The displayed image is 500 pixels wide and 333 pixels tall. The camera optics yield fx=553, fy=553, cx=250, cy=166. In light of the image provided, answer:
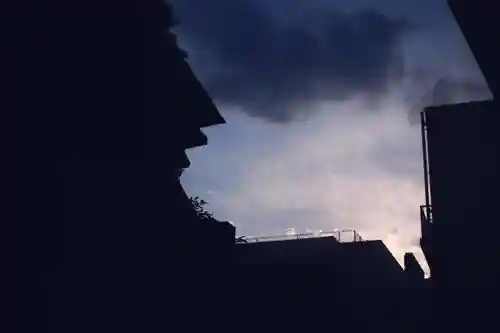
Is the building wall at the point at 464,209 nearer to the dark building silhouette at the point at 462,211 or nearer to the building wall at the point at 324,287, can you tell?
the dark building silhouette at the point at 462,211

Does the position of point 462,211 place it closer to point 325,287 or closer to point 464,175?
point 464,175

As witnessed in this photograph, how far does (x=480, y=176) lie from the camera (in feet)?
62.3

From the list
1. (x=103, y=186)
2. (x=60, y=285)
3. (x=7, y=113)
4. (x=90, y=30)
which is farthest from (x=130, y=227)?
(x=90, y=30)

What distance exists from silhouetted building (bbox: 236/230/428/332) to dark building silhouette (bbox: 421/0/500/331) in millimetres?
4659

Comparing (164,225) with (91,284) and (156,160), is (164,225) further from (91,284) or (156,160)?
(91,284)

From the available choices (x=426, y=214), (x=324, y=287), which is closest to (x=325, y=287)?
(x=324, y=287)

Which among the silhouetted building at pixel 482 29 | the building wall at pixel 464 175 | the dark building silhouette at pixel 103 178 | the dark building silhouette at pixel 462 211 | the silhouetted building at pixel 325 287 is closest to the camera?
the silhouetted building at pixel 482 29

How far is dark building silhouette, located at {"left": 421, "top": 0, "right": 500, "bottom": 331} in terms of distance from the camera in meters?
17.9

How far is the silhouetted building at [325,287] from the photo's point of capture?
69.7 feet

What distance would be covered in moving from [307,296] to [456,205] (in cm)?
695

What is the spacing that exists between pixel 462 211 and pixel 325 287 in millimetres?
6540

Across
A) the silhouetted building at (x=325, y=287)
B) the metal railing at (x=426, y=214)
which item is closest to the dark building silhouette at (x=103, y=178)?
the silhouetted building at (x=325, y=287)

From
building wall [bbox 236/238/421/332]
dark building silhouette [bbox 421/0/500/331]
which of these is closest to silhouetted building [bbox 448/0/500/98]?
dark building silhouette [bbox 421/0/500/331]

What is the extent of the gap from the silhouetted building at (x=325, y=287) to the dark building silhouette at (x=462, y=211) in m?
4.66
